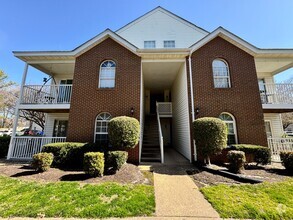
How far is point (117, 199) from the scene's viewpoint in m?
3.85

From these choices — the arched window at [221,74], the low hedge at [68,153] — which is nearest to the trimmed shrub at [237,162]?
the arched window at [221,74]

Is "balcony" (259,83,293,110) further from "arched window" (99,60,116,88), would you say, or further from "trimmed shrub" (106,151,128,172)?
"arched window" (99,60,116,88)

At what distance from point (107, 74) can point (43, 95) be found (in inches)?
200

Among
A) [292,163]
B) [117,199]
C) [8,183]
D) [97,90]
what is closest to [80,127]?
[97,90]

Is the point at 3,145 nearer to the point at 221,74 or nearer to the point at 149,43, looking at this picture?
the point at 149,43

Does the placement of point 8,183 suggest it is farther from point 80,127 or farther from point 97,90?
point 97,90

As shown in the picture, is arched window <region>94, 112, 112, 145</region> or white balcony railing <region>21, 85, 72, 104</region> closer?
arched window <region>94, 112, 112, 145</region>

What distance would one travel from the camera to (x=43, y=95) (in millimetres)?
9852

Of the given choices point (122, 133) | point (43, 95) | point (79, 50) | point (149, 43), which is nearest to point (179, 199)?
point (122, 133)

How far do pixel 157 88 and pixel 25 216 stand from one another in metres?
13.2

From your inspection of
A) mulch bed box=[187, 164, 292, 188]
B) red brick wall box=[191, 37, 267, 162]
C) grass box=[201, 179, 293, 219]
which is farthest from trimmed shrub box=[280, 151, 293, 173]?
red brick wall box=[191, 37, 267, 162]

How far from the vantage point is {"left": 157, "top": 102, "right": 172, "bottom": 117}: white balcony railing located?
12.8 meters

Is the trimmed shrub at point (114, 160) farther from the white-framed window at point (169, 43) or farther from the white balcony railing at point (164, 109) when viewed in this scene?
the white-framed window at point (169, 43)

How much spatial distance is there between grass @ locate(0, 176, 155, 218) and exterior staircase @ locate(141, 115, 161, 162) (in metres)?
3.81
